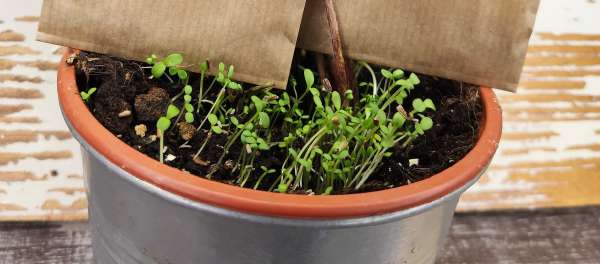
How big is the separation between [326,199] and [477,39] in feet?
1.14

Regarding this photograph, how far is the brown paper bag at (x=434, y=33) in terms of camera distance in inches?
36.9

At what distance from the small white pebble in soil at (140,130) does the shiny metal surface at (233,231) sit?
7 centimetres

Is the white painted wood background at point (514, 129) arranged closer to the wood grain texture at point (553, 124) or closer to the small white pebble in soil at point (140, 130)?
the wood grain texture at point (553, 124)

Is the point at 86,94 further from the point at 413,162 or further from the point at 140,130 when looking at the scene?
the point at 413,162

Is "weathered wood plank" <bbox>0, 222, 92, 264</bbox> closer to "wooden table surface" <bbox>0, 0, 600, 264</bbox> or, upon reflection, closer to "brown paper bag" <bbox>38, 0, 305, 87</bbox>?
"wooden table surface" <bbox>0, 0, 600, 264</bbox>

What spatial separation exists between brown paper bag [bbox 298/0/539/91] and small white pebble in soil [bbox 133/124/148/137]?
261mm

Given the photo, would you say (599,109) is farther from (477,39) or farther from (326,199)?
(326,199)

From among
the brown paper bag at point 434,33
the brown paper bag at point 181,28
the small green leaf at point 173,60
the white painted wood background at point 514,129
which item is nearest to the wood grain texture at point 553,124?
the white painted wood background at point 514,129

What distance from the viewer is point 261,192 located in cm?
79

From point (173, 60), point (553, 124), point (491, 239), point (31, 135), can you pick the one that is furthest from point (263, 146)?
point (553, 124)

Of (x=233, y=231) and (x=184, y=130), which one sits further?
(x=184, y=130)

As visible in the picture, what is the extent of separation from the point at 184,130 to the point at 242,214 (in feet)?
0.67

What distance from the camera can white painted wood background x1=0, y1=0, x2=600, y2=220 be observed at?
4.76 feet

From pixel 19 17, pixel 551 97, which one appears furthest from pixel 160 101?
pixel 551 97
